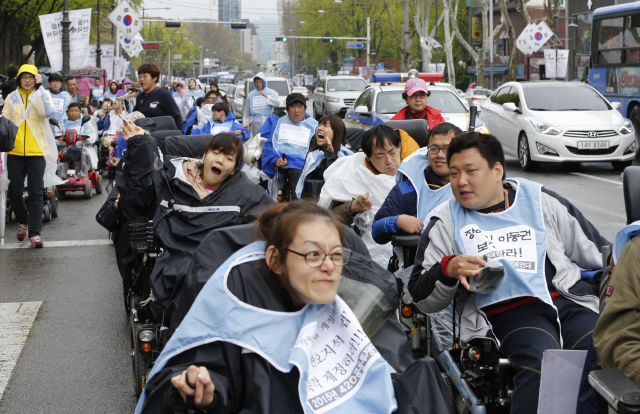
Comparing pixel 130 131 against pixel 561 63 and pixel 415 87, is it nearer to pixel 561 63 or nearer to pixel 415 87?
pixel 415 87

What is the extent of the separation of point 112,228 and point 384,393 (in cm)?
370

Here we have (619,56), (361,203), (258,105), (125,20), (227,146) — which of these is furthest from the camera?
(125,20)

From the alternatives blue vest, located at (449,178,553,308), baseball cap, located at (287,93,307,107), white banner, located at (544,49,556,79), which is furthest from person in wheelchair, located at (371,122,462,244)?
white banner, located at (544,49,556,79)

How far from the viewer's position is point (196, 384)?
8.92 ft

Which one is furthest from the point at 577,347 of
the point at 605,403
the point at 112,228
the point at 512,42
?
the point at 512,42

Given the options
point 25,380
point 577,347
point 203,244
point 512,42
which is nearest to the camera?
point 203,244

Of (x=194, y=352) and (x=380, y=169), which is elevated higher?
(x=380, y=169)

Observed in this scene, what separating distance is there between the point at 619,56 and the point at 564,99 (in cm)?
410

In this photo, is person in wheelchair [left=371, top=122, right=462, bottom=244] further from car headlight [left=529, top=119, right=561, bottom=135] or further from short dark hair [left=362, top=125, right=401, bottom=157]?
car headlight [left=529, top=119, right=561, bottom=135]

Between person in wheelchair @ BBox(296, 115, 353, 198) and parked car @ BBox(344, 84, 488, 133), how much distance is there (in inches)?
273

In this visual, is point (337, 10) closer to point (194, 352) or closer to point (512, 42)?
point (512, 42)

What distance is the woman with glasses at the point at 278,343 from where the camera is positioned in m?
2.80

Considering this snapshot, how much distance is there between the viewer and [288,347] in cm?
286

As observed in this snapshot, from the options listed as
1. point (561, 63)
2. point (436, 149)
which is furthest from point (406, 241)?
point (561, 63)
